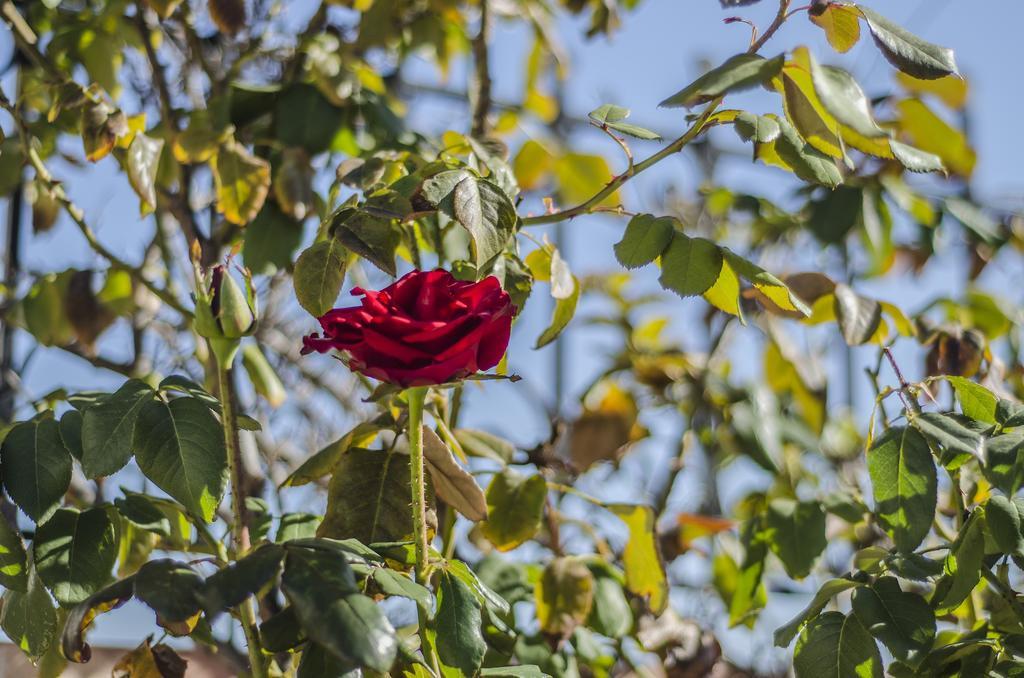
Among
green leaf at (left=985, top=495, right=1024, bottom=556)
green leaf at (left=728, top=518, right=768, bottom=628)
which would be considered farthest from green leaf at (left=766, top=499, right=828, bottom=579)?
green leaf at (left=985, top=495, right=1024, bottom=556)

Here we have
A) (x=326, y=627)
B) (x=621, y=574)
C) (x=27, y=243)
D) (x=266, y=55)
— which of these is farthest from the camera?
(x=27, y=243)

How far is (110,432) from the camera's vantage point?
0.57 meters

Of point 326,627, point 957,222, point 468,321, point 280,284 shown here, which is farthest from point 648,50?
point 326,627

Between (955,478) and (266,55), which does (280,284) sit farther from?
(955,478)

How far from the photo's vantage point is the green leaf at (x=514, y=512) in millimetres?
777

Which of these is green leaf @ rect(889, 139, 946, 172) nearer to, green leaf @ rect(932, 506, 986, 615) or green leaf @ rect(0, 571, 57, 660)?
green leaf @ rect(932, 506, 986, 615)

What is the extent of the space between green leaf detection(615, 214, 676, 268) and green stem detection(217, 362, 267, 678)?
0.82 feet

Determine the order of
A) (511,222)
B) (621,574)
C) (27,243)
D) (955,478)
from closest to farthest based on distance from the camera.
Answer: (511,222) → (955,478) → (621,574) → (27,243)

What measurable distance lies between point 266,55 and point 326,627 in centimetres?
74

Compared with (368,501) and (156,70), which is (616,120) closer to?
(368,501)

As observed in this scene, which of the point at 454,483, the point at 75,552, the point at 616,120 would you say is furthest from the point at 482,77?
the point at 75,552

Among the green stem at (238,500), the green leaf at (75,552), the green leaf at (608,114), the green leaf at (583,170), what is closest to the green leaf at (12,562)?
the green leaf at (75,552)

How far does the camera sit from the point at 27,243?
1.18 metres

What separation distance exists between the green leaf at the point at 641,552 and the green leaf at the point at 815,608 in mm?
208
